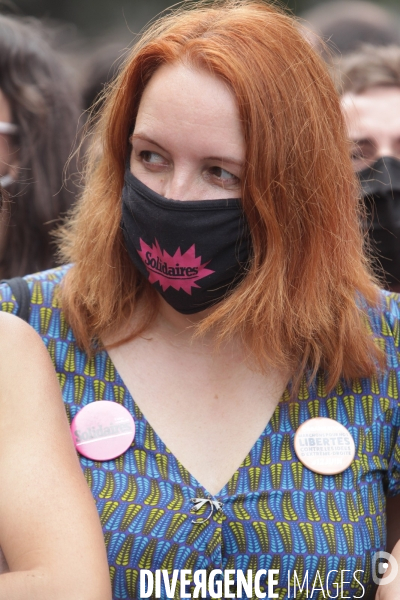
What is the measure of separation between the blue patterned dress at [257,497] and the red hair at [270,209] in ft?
0.25

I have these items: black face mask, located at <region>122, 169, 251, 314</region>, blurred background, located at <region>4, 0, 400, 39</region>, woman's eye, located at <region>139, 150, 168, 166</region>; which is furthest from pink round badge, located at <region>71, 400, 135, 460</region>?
blurred background, located at <region>4, 0, 400, 39</region>

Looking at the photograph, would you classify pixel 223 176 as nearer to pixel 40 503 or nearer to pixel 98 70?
pixel 40 503

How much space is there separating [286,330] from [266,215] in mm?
313

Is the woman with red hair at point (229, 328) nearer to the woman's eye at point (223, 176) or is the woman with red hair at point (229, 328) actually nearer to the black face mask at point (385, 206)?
the woman's eye at point (223, 176)

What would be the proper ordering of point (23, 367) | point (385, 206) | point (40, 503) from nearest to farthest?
point (40, 503) < point (23, 367) < point (385, 206)

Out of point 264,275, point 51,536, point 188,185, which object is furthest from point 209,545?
point 188,185

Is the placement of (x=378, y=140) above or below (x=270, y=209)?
above

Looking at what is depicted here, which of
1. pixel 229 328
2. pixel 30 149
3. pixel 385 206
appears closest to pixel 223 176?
pixel 229 328

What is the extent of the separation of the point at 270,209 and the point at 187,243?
0.71 ft

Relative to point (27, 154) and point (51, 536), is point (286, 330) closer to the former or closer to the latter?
point (51, 536)

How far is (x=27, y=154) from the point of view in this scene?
3125 millimetres

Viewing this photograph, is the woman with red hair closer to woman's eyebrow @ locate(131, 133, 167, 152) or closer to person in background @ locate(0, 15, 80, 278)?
woman's eyebrow @ locate(131, 133, 167, 152)

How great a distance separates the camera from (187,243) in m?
2.10

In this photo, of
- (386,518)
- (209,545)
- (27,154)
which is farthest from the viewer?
(27,154)
